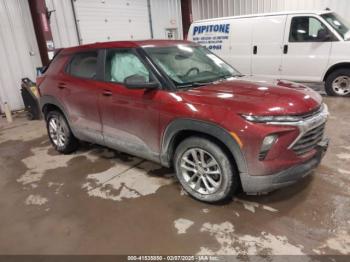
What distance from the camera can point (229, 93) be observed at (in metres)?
2.40

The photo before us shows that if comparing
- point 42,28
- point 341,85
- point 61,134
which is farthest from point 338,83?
point 42,28

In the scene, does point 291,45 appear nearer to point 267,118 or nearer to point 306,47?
point 306,47

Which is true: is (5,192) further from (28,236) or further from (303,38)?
(303,38)

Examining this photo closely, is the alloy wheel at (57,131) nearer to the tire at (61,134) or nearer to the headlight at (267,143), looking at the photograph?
Answer: the tire at (61,134)

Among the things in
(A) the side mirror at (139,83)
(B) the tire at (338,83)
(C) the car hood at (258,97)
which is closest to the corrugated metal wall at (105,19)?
(A) the side mirror at (139,83)

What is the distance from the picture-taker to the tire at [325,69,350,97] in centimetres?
570

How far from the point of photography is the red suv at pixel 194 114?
2148mm

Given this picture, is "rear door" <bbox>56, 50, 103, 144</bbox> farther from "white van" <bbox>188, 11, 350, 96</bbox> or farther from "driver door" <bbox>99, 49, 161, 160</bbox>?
"white van" <bbox>188, 11, 350, 96</bbox>

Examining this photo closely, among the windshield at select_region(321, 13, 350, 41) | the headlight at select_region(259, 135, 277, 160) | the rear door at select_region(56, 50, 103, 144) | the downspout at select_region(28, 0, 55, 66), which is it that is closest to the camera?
the headlight at select_region(259, 135, 277, 160)

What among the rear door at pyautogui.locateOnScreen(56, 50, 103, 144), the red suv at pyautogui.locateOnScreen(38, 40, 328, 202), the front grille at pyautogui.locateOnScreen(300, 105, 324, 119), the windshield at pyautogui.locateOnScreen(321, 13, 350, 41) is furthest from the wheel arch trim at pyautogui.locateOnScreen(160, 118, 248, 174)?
the windshield at pyautogui.locateOnScreen(321, 13, 350, 41)

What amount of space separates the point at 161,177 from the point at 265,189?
1.29 m

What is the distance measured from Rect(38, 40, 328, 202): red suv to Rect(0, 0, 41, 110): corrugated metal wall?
4213mm

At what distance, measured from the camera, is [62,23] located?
7.55 metres

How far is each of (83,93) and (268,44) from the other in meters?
4.73
